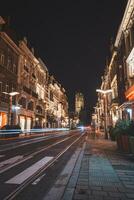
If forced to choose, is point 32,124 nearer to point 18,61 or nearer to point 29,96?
point 29,96

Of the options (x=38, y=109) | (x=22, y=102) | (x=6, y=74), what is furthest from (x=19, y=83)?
(x=38, y=109)

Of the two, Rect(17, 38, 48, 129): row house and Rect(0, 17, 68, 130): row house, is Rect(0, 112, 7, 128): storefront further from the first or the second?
Rect(17, 38, 48, 129): row house

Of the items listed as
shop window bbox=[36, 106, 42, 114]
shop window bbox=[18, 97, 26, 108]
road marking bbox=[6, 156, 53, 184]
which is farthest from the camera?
shop window bbox=[36, 106, 42, 114]

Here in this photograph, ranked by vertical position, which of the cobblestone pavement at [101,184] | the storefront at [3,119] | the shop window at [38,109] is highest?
the shop window at [38,109]

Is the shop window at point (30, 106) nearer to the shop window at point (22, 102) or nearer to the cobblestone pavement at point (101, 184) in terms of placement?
the shop window at point (22, 102)

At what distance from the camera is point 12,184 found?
6.05m

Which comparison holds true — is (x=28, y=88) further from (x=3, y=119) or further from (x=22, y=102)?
(x=3, y=119)

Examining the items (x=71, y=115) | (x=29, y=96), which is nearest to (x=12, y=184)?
(x=29, y=96)

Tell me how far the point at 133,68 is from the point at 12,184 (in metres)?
21.0

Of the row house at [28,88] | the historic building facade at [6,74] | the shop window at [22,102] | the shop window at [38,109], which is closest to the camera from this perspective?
the historic building facade at [6,74]

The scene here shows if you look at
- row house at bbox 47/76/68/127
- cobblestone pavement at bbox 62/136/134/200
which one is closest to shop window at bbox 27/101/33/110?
row house at bbox 47/76/68/127

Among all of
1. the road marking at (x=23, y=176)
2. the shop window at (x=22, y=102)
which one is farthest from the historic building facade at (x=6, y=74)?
the road marking at (x=23, y=176)

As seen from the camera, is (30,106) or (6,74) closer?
(6,74)

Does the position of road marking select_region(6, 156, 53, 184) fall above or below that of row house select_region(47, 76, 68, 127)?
below
